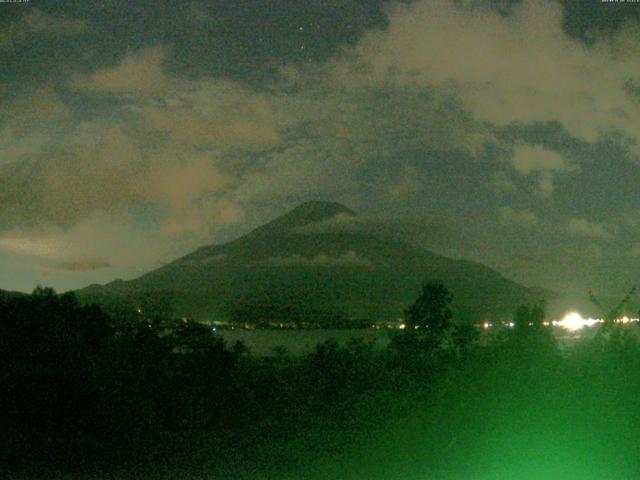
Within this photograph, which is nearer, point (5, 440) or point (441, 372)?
point (5, 440)

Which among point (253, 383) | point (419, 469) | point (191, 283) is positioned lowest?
point (419, 469)

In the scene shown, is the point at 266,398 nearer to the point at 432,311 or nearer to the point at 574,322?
the point at 432,311

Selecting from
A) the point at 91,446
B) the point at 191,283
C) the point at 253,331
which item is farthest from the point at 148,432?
the point at 191,283

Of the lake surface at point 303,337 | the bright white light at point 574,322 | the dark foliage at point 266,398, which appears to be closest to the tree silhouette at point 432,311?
the lake surface at point 303,337

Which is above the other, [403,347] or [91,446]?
[403,347]

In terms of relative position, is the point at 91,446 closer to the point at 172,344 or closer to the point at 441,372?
the point at 172,344

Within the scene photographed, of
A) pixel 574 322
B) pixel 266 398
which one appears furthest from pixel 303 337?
Result: pixel 574 322

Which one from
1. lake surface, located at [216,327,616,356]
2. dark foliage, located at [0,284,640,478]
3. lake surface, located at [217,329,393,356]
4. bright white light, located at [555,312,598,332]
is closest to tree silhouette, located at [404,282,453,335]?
lake surface, located at [216,327,616,356]

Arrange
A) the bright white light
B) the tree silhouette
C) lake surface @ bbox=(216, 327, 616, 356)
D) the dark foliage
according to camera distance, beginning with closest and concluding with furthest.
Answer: the dark foliage → the bright white light → lake surface @ bbox=(216, 327, 616, 356) → the tree silhouette

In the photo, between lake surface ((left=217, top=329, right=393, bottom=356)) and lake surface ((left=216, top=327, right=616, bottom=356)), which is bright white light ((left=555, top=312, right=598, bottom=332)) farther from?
lake surface ((left=217, top=329, right=393, bottom=356))
